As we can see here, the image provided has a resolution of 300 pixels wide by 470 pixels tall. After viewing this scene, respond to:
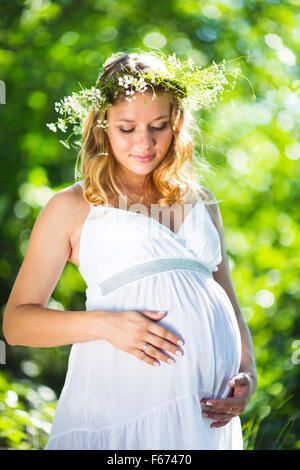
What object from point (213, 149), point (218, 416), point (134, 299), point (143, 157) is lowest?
point (218, 416)

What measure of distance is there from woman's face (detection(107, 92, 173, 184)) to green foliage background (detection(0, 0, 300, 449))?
132 centimetres

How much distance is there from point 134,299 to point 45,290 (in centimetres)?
26

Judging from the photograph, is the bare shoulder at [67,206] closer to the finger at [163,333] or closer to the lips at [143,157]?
the lips at [143,157]

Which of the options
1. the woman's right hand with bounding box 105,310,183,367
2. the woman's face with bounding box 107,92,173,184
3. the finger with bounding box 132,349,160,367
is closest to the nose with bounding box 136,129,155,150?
the woman's face with bounding box 107,92,173,184

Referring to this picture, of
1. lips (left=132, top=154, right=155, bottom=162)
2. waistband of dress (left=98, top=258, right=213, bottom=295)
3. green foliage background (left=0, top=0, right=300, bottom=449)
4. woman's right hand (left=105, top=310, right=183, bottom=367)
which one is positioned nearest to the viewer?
woman's right hand (left=105, top=310, right=183, bottom=367)

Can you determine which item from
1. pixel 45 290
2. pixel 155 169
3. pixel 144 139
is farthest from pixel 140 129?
pixel 45 290

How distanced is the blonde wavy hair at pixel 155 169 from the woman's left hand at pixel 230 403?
2.07ft

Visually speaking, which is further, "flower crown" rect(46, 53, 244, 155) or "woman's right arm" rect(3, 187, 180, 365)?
"flower crown" rect(46, 53, 244, 155)

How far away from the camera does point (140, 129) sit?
1609mm

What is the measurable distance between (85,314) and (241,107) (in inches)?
98.7

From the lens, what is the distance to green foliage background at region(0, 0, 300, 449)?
10.4 ft

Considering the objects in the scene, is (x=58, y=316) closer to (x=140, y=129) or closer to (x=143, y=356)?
(x=143, y=356)

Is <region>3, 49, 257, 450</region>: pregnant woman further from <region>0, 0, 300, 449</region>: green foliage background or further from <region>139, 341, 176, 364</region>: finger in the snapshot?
<region>0, 0, 300, 449</region>: green foliage background

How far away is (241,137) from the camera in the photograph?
357cm
